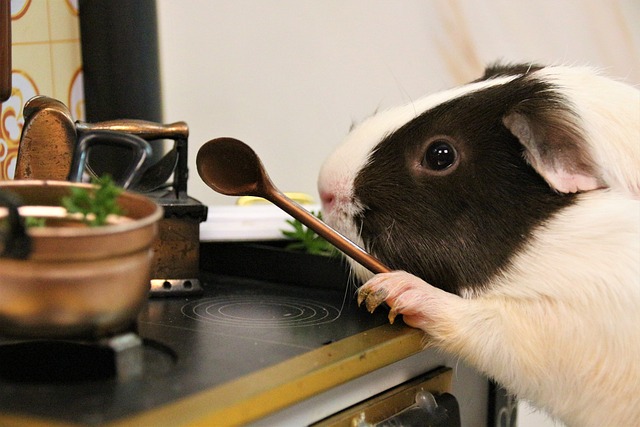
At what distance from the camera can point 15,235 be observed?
23.1 inches

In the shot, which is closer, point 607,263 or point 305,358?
point 305,358

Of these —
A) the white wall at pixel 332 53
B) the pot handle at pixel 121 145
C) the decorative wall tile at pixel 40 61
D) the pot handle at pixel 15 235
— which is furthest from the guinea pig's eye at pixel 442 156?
the white wall at pixel 332 53

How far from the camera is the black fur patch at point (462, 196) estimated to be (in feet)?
3.03

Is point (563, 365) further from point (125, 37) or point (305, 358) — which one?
point (125, 37)

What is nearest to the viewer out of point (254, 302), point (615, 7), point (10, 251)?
point (10, 251)

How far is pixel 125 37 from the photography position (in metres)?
1.62

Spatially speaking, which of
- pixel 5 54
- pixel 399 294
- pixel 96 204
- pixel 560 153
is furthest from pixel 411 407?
pixel 5 54

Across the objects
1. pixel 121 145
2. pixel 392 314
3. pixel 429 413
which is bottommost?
pixel 429 413

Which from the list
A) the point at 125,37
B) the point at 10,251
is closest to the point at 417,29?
the point at 125,37

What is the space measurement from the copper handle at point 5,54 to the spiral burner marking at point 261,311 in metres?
0.41

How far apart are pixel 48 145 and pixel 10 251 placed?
0.40 meters

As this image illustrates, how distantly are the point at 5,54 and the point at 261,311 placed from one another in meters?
0.54

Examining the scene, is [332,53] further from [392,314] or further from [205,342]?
[205,342]

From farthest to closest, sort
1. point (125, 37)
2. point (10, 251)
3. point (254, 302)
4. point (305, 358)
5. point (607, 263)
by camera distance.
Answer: point (125, 37) → point (254, 302) → point (607, 263) → point (305, 358) → point (10, 251)
